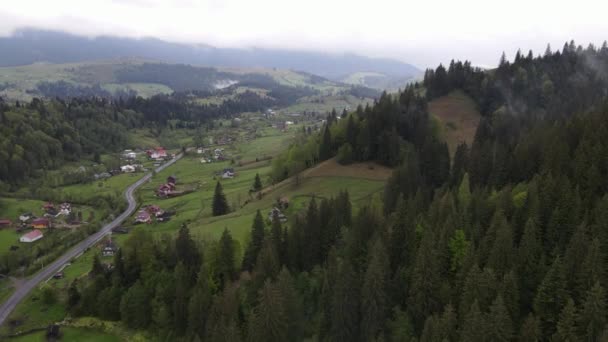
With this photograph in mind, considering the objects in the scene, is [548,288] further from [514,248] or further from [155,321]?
[155,321]

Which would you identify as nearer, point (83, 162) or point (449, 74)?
point (449, 74)

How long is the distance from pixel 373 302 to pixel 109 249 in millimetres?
71171

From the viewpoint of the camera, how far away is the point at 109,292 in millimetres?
71500

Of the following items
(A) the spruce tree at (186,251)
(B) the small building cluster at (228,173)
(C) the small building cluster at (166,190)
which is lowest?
(C) the small building cluster at (166,190)

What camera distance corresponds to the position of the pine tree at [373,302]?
160 feet

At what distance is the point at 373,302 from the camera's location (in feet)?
161

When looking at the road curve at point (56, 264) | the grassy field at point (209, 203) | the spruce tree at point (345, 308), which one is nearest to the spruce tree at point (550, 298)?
the spruce tree at point (345, 308)

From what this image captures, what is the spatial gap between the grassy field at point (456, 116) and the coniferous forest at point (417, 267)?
4630cm

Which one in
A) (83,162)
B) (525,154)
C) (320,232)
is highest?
(525,154)

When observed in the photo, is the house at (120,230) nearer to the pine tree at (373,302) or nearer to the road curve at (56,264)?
the road curve at (56,264)

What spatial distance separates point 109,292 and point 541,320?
62022 mm

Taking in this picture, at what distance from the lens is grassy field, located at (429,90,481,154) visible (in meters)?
132

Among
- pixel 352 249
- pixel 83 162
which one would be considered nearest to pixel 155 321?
pixel 352 249

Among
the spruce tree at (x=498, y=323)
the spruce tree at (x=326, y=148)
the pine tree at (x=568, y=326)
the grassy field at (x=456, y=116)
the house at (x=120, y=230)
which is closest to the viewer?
the pine tree at (x=568, y=326)
